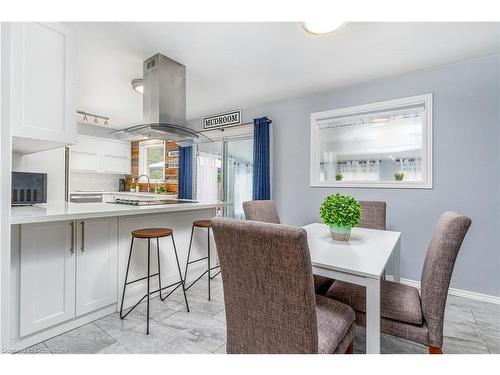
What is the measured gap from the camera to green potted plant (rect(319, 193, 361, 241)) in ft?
5.25

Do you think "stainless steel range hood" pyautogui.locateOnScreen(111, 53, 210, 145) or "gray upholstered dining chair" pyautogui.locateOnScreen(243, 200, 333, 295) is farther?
"stainless steel range hood" pyautogui.locateOnScreen(111, 53, 210, 145)

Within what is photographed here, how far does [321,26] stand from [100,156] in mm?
5055

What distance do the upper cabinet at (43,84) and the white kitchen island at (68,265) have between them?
0.54 meters

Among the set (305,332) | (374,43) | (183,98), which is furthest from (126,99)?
(305,332)

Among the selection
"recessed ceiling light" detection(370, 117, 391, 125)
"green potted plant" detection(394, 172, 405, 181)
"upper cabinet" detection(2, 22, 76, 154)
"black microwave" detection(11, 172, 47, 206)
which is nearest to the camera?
"upper cabinet" detection(2, 22, 76, 154)

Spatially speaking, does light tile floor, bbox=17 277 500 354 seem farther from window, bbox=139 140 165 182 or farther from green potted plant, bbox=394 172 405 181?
window, bbox=139 140 165 182

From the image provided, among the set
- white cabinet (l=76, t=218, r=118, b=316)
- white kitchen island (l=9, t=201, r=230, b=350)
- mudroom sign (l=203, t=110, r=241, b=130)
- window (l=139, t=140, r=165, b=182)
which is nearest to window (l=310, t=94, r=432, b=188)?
mudroom sign (l=203, t=110, r=241, b=130)

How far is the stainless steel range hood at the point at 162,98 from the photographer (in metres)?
2.39

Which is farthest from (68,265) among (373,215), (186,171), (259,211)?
(186,171)

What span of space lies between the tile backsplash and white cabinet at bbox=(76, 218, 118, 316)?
13.1 ft

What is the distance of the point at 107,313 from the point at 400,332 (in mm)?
2134

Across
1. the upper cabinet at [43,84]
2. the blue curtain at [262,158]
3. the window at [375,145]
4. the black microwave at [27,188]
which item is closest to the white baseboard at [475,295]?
the window at [375,145]
